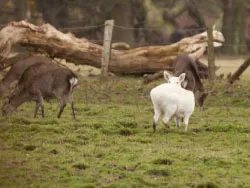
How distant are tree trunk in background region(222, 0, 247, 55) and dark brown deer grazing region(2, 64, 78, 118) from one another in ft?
78.9

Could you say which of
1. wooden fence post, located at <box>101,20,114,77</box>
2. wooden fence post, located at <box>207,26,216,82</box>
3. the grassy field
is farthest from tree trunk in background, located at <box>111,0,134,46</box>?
the grassy field

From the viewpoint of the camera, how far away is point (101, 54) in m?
19.1

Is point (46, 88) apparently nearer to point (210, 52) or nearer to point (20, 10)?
point (210, 52)

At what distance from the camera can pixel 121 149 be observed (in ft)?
29.8

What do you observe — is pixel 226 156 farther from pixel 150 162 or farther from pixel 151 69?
pixel 151 69

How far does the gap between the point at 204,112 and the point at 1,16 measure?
28.5 m

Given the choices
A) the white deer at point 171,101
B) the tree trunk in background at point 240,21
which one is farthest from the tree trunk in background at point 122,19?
the white deer at point 171,101

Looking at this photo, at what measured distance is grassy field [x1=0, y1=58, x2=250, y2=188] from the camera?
7.59m

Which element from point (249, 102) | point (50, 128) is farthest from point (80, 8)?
point (50, 128)

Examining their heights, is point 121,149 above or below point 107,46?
below

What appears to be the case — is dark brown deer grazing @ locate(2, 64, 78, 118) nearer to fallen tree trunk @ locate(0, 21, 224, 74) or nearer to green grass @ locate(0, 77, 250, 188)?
green grass @ locate(0, 77, 250, 188)

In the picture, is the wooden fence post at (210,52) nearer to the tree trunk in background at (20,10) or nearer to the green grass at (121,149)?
the green grass at (121,149)

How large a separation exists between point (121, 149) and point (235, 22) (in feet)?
92.9

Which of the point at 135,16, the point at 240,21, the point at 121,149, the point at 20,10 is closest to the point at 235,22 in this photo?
the point at 240,21
